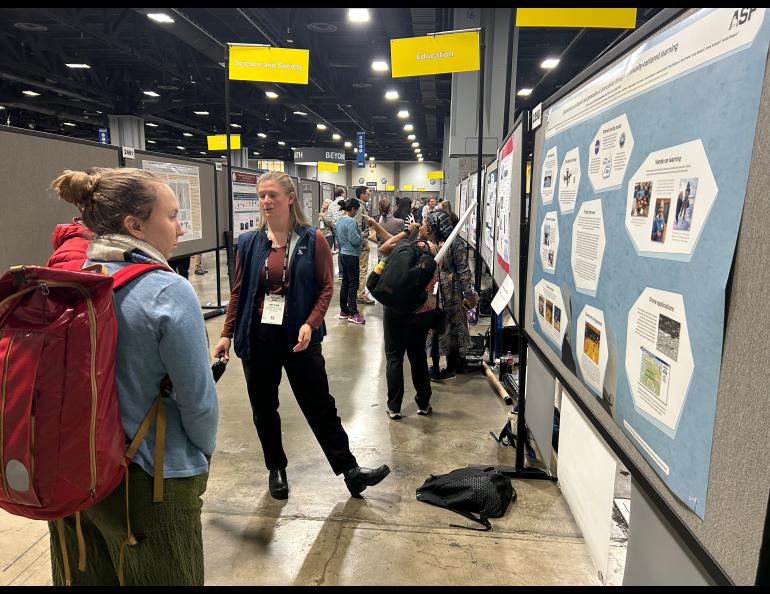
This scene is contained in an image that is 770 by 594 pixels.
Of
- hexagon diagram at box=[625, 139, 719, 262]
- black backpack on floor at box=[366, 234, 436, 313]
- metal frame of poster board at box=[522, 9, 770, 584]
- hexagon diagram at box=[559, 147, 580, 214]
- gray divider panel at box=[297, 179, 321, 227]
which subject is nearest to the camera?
metal frame of poster board at box=[522, 9, 770, 584]

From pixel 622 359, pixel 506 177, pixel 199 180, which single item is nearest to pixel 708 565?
pixel 622 359

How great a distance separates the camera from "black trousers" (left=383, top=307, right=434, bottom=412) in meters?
3.37

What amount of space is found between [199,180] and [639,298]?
5.38 metres

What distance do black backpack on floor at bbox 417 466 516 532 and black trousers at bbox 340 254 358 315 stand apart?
160 inches

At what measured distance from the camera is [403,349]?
3.45 metres

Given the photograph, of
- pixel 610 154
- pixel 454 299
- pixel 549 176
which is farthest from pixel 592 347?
pixel 454 299

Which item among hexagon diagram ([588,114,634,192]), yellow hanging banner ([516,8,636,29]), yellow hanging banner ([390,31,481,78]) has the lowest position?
hexagon diagram ([588,114,634,192])

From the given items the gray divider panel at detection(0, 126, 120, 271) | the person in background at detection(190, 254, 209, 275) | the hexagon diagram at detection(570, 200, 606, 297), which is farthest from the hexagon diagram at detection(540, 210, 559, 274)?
the person in background at detection(190, 254, 209, 275)

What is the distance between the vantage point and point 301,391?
94.3 inches

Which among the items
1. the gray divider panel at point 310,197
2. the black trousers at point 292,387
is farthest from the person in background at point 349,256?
the black trousers at point 292,387

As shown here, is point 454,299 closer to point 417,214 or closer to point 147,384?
point 147,384

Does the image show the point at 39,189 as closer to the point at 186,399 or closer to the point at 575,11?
the point at 186,399

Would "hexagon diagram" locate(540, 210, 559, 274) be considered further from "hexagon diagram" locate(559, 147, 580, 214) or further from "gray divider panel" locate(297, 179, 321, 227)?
"gray divider panel" locate(297, 179, 321, 227)

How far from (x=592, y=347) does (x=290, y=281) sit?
Result: 1402 millimetres
